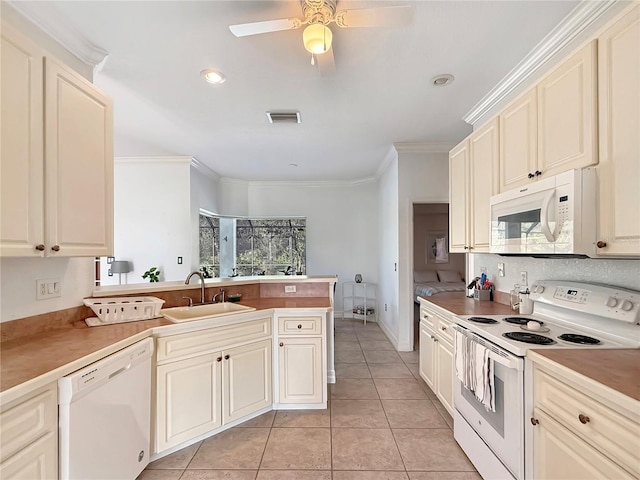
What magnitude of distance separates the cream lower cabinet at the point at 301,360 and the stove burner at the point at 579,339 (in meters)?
1.60

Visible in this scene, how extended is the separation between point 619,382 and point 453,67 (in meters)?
2.14

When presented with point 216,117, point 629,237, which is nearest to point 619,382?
point 629,237

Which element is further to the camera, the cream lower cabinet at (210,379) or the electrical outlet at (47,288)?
the cream lower cabinet at (210,379)

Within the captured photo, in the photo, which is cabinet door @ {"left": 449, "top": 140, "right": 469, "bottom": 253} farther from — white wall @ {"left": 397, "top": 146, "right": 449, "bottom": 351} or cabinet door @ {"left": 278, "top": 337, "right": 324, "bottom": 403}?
cabinet door @ {"left": 278, "top": 337, "right": 324, "bottom": 403}

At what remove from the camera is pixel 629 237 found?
124cm

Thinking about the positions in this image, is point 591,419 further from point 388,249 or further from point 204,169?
point 204,169

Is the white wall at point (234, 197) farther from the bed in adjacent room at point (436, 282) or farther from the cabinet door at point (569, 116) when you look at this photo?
the cabinet door at point (569, 116)

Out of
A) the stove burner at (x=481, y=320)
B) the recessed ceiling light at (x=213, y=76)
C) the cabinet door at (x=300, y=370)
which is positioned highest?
the recessed ceiling light at (x=213, y=76)

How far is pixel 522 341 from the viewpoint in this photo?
147 cm

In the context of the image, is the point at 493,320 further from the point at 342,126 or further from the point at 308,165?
the point at 308,165

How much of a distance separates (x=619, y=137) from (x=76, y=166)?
273 cm

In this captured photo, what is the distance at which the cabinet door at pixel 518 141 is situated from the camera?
179 centimetres

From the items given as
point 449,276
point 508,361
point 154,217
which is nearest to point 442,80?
point 508,361

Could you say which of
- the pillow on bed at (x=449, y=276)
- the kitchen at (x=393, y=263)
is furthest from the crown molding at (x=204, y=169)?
→ the pillow on bed at (x=449, y=276)
